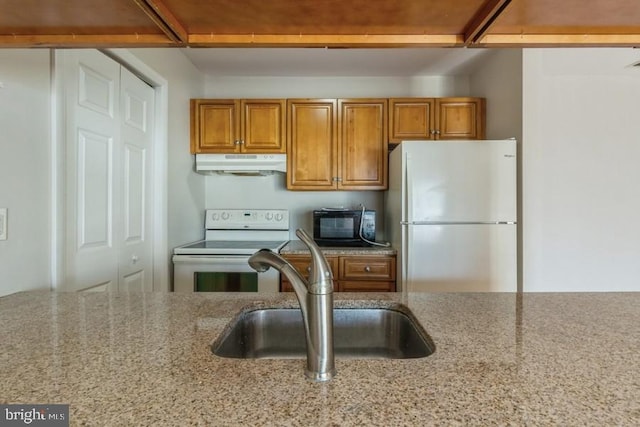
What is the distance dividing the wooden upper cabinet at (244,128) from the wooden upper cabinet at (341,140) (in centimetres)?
10

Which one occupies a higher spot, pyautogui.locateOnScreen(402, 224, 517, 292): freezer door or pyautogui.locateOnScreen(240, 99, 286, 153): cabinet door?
pyautogui.locateOnScreen(240, 99, 286, 153): cabinet door

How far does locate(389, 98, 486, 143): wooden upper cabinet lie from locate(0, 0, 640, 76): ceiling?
5.86ft

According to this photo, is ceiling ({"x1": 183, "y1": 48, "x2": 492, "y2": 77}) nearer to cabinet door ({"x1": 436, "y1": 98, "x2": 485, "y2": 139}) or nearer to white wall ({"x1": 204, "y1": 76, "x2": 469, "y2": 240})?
white wall ({"x1": 204, "y1": 76, "x2": 469, "y2": 240})

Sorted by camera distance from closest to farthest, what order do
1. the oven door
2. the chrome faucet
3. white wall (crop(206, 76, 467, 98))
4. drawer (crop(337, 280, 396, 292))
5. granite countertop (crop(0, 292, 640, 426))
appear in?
granite countertop (crop(0, 292, 640, 426)) < the chrome faucet < the oven door < drawer (crop(337, 280, 396, 292)) < white wall (crop(206, 76, 467, 98))

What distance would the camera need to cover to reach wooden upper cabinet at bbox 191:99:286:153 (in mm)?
2768

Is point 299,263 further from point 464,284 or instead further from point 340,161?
point 464,284

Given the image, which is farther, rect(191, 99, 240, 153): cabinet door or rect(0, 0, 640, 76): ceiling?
rect(191, 99, 240, 153): cabinet door

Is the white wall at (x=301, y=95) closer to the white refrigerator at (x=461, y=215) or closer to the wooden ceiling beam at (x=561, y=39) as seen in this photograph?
the white refrigerator at (x=461, y=215)

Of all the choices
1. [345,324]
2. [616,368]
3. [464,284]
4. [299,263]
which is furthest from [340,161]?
[616,368]

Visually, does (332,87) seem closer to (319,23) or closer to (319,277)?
(319,23)

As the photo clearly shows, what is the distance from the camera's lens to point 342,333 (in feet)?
3.46

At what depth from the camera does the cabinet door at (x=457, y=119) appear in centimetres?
272

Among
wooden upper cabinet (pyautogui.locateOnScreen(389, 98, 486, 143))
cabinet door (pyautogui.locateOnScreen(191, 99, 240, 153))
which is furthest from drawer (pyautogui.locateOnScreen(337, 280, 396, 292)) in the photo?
cabinet door (pyautogui.locateOnScreen(191, 99, 240, 153))

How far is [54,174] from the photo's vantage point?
138 centimetres
